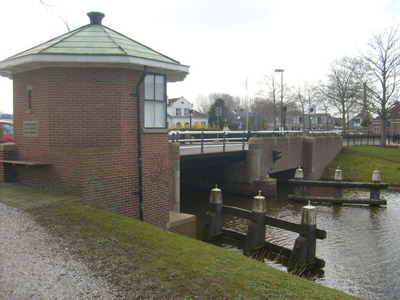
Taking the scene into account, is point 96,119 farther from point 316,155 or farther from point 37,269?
point 316,155

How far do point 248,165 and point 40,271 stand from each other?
637 inches

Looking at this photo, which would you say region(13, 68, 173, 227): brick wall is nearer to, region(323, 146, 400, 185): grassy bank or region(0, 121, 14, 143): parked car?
region(0, 121, 14, 143): parked car

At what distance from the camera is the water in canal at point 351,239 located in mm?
9227

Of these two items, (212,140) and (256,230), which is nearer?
(256,230)

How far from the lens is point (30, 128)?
374 inches

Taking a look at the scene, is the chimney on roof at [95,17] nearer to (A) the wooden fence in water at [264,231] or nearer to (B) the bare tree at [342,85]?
(A) the wooden fence in water at [264,231]

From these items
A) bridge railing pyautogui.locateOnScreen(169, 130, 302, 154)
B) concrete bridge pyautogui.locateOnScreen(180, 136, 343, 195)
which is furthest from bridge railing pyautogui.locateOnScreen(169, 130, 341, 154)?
concrete bridge pyautogui.locateOnScreen(180, 136, 343, 195)

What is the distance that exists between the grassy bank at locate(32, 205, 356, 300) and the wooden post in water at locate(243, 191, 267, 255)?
14.1 ft

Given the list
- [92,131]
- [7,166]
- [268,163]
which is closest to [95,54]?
[92,131]

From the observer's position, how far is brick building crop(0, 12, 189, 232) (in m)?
8.35

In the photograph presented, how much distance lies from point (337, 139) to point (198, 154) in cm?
2014

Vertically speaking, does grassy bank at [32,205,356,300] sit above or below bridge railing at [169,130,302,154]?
below

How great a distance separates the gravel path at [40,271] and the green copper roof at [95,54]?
3793 millimetres

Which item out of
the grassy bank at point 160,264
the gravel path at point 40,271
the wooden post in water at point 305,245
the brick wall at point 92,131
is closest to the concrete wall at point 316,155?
the wooden post in water at point 305,245
